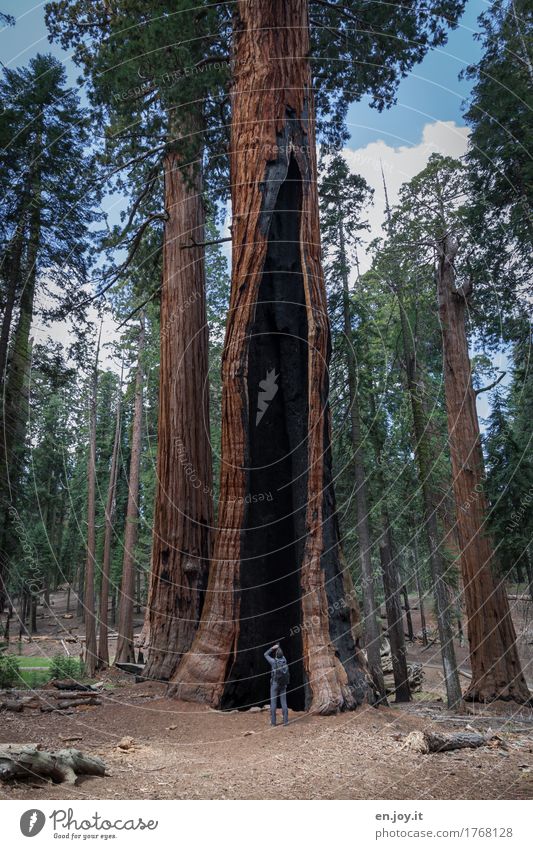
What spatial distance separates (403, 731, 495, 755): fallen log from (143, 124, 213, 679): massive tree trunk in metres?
4.01

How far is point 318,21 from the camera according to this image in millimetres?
8125

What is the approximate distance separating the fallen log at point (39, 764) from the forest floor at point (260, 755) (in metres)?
0.06

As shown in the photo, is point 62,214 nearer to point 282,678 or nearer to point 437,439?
point 282,678

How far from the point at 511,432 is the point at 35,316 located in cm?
619

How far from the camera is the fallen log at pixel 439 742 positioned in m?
4.01

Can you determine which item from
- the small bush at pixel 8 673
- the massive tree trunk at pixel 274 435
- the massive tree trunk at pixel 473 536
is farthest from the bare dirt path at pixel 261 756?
the small bush at pixel 8 673

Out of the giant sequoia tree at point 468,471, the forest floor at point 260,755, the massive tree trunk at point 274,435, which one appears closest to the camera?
the forest floor at point 260,755

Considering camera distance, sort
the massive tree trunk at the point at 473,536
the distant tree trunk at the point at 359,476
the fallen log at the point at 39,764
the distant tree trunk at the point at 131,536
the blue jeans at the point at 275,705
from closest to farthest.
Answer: the fallen log at the point at 39,764, the blue jeans at the point at 275,705, the massive tree trunk at the point at 473,536, the distant tree trunk at the point at 359,476, the distant tree trunk at the point at 131,536

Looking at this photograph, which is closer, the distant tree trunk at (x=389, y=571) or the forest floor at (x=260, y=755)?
the forest floor at (x=260, y=755)

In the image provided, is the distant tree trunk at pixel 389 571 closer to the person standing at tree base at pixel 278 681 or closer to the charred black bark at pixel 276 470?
the charred black bark at pixel 276 470

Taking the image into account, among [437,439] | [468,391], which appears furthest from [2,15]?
[437,439]

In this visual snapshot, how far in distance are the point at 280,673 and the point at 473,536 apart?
468 centimetres

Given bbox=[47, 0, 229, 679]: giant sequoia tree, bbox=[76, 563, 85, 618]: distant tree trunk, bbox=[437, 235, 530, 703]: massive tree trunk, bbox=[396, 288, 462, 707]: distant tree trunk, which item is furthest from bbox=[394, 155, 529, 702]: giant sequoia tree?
bbox=[76, 563, 85, 618]: distant tree trunk
